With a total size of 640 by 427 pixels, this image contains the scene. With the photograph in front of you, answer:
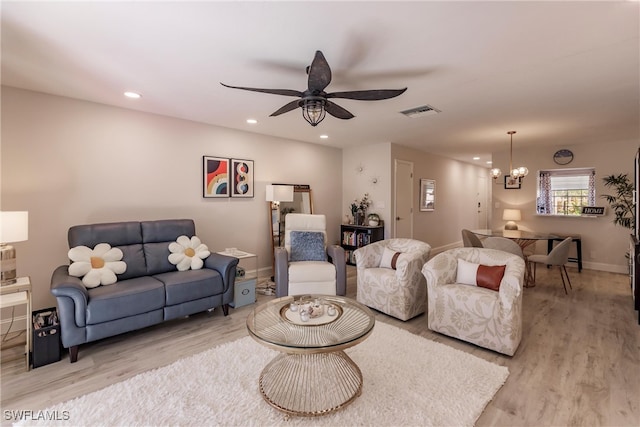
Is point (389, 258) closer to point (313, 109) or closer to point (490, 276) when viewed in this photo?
point (490, 276)

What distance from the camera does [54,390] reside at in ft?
6.84

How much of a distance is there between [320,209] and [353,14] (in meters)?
4.26

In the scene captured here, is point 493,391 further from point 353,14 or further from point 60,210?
point 60,210

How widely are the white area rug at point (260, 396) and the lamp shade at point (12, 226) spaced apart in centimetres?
134

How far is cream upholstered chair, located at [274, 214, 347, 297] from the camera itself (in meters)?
3.60

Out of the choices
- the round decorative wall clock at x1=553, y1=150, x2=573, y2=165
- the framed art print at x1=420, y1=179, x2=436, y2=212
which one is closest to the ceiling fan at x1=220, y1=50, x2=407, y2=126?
the framed art print at x1=420, y1=179, x2=436, y2=212

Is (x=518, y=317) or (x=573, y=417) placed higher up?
(x=518, y=317)

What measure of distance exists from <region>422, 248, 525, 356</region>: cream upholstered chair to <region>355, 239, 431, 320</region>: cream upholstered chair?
0.28m

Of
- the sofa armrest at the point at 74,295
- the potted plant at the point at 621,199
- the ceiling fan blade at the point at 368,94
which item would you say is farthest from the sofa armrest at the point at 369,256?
the potted plant at the point at 621,199

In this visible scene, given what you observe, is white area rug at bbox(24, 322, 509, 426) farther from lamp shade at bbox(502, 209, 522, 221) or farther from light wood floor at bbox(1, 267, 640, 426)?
lamp shade at bbox(502, 209, 522, 221)

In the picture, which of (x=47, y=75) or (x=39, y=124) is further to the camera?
(x=39, y=124)

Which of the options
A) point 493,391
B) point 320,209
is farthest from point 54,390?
point 320,209

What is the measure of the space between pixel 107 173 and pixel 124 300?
1.67 m

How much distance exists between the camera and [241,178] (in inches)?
183
